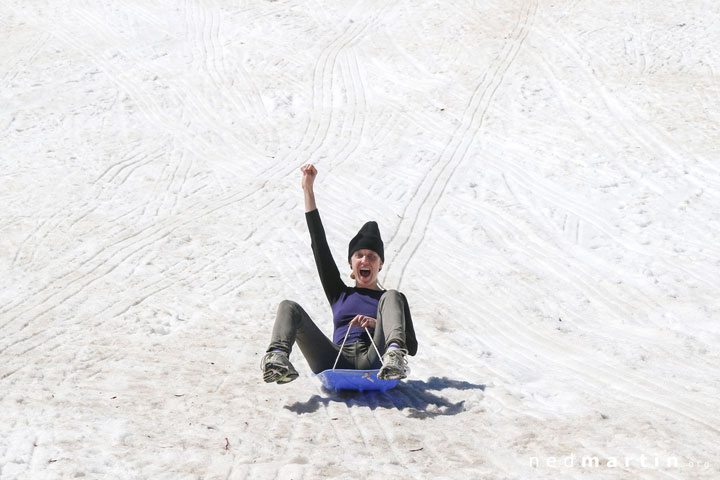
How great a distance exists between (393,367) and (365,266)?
3.36ft

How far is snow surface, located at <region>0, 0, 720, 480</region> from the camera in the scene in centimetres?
453

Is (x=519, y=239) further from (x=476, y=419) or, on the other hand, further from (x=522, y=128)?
(x=476, y=419)

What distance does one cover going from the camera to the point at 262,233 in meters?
9.23

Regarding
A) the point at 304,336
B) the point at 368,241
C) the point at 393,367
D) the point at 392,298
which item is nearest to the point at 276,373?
the point at 304,336

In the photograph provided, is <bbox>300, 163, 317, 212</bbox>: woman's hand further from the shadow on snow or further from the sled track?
the sled track

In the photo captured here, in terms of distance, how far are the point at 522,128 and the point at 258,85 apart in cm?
492

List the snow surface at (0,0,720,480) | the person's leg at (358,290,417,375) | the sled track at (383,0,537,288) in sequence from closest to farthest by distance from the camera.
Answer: the snow surface at (0,0,720,480) < the person's leg at (358,290,417,375) < the sled track at (383,0,537,288)

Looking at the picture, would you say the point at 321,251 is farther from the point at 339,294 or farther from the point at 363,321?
the point at 363,321

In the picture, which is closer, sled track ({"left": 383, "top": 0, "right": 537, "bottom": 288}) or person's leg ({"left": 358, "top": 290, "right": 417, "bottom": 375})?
person's leg ({"left": 358, "top": 290, "right": 417, "bottom": 375})

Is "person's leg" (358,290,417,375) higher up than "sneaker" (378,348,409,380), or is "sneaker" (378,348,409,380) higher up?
"person's leg" (358,290,417,375)

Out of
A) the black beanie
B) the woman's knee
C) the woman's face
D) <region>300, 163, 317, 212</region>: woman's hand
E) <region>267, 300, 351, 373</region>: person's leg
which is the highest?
<region>300, 163, 317, 212</region>: woman's hand

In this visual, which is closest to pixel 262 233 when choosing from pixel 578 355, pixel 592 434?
pixel 578 355

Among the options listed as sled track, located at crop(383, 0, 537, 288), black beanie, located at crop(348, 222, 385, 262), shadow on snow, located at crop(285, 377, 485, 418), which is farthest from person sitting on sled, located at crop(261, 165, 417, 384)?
sled track, located at crop(383, 0, 537, 288)

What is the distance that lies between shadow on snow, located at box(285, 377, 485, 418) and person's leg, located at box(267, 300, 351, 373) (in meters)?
0.27
